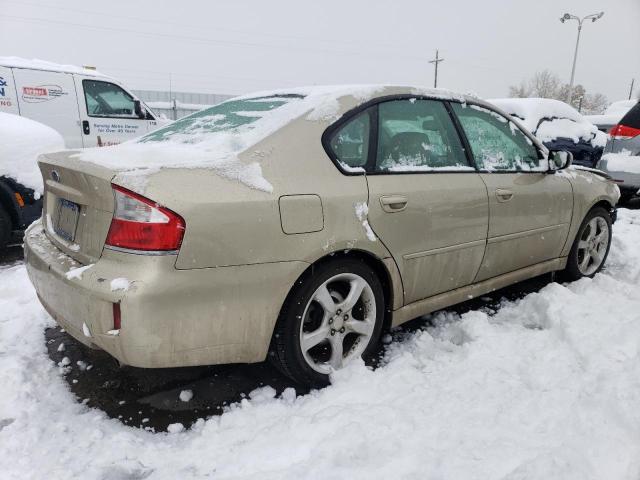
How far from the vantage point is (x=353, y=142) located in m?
2.55

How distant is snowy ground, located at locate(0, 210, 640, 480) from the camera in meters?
1.88

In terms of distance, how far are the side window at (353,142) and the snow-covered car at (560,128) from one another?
23.0ft

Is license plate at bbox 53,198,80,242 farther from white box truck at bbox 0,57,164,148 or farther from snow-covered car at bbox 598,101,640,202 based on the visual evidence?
snow-covered car at bbox 598,101,640,202

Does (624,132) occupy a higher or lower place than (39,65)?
lower

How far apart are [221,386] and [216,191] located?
108 cm

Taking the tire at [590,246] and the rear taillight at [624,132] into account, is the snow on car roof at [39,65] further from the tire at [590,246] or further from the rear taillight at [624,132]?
the rear taillight at [624,132]

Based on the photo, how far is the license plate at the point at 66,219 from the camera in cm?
230

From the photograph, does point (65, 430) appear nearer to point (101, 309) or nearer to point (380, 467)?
point (101, 309)

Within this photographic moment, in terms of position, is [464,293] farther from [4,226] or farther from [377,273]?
[4,226]

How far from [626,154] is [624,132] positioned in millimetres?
308

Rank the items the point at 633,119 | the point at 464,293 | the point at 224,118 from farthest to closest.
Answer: the point at 633,119 → the point at 464,293 → the point at 224,118

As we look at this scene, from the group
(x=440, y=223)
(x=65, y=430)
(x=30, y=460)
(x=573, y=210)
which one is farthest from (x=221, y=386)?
(x=573, y=210)

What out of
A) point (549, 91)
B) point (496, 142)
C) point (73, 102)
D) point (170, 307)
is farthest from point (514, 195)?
point (549, 91)

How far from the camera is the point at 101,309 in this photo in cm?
198
